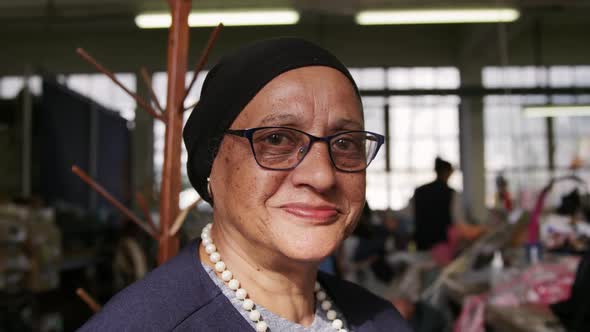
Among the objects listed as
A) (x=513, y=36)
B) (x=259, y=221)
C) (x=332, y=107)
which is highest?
(x=513, y=36)

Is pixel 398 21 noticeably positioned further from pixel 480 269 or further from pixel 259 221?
pixel 259 221

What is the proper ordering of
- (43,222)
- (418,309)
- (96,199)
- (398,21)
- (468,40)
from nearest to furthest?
(418,309) < (43,222) < (398,21) < (96,199) < (468,40)

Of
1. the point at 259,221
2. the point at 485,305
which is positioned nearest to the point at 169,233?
the point at 259,221

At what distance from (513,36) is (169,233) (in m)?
10.3

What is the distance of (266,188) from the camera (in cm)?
85

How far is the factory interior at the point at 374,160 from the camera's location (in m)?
2.08

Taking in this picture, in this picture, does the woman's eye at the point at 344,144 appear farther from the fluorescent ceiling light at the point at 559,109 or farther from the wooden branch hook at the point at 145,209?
the fluorescent ceiling light at the point at 559,109

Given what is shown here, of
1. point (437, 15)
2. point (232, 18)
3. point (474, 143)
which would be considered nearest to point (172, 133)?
point (232, 18)

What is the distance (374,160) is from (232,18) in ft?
13.7

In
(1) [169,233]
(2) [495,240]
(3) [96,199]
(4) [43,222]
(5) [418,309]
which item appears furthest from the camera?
(3) [96,199]

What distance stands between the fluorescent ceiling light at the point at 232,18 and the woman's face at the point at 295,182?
402 centimetres

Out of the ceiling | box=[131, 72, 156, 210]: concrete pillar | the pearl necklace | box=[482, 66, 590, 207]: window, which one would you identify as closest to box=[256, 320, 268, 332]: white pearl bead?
the pearl necklace

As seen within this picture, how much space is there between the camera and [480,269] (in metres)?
3.23

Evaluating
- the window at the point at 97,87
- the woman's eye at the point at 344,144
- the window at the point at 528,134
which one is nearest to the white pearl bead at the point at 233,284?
the woman's eye at the point at 344,144
